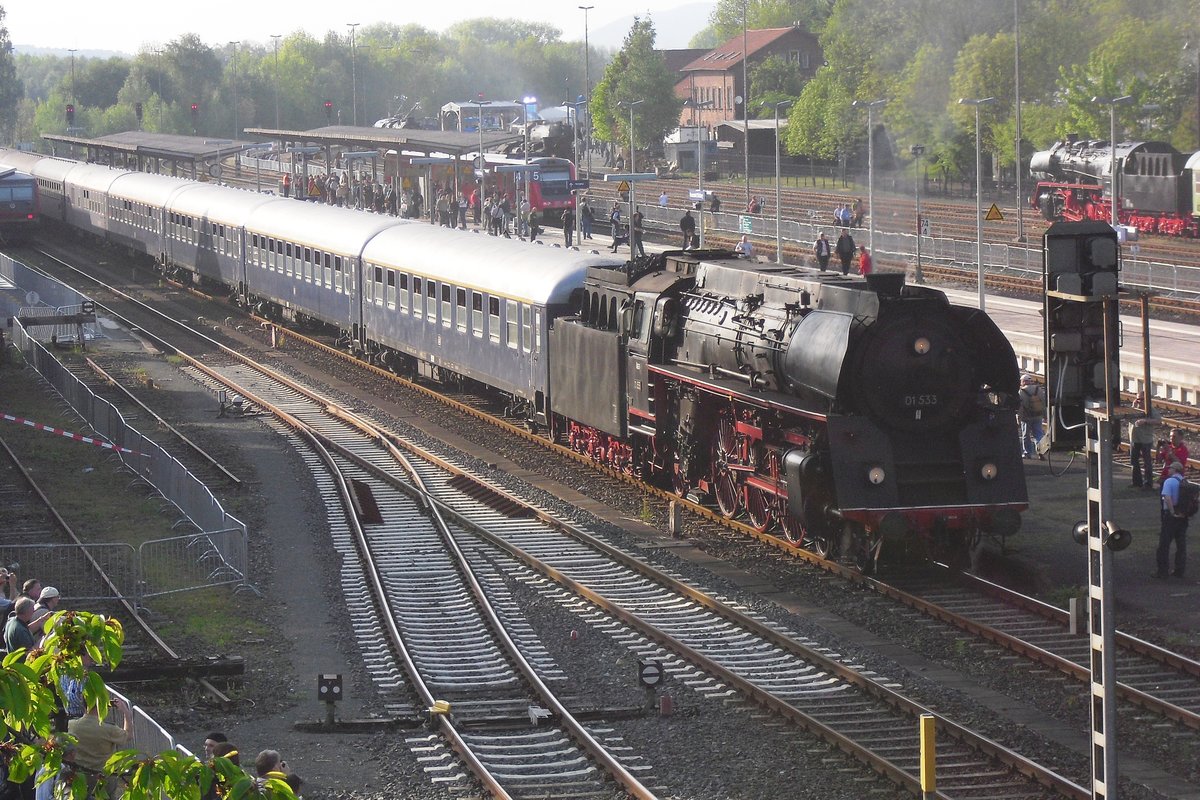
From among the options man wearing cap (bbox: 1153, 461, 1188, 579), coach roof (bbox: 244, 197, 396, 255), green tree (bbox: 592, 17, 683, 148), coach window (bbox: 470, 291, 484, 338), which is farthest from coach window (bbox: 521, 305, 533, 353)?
green tree (bbox: 592, 17, 683, 148)

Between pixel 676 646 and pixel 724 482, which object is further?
pixel 724 482

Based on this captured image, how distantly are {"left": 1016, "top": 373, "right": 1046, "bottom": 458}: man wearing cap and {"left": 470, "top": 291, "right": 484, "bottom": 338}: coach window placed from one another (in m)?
9.40

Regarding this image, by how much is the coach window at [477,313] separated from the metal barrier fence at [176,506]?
6.38 meters

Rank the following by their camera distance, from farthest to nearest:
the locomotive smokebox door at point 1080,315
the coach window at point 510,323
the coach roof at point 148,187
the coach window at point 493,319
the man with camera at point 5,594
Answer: the coach roof at point 148,187, the coach window at point 493,319, the coach window at point 510,323, the man with camera at point 5,594, the locomotive smokebox door at point 1080,315

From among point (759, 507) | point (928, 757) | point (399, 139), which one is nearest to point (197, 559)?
point (759, 507)

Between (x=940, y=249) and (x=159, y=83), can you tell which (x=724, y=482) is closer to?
(x=940, y=249)

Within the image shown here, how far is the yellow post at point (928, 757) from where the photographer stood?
36.4 feet

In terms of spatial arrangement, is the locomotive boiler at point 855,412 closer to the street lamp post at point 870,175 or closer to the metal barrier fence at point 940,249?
the metal barrier fence at point 940,249

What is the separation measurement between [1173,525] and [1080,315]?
8.79 metres

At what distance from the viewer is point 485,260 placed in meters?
29.5

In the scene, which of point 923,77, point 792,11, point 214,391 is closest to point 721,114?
point 792,11

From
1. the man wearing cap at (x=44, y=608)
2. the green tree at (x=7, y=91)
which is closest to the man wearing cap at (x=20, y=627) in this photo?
the man wearing cap at (x=44, y=608)

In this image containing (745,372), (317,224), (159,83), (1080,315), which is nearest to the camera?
(1080,315)

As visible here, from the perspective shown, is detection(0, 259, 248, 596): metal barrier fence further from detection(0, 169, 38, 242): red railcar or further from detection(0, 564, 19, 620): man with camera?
detection(0, 169, 38, 242): red railcar
